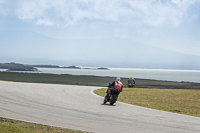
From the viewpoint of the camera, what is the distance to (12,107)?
495 inches

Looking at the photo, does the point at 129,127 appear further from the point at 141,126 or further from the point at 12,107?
the point at 12,107

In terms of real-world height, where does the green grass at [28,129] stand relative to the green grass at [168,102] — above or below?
below

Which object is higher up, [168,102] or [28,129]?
[168,102]

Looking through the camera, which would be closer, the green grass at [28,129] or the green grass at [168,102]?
the green grass at [28,129]

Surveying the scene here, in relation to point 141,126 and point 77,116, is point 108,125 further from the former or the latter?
point 77,116

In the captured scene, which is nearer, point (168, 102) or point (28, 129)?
point (28, 129)

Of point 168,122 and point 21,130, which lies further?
point 168,122

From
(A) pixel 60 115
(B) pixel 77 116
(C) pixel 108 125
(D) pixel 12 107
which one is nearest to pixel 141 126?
(C) pixel 108 125

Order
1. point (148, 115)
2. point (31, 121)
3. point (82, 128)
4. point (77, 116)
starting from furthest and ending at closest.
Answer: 1. point (148, 115)
2. point (77, 116)
3. point (31, 121)
4. point (82, 128)

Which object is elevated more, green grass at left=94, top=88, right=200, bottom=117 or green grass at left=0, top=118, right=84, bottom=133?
green grass at left=94, top=88, right=200, bottom=117

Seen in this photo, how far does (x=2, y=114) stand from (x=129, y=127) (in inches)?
205

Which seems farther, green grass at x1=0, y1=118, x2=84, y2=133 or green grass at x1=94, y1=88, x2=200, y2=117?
green grass at x1=94, y1=88, x2=200, y2=117

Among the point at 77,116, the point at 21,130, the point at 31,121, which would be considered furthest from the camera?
the point at 77,116

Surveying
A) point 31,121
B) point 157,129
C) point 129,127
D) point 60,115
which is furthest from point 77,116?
point 157,129
